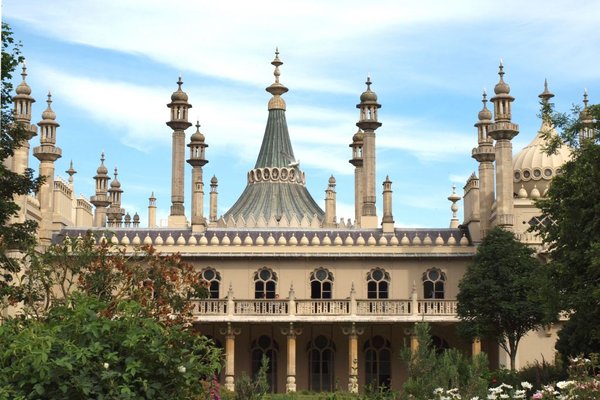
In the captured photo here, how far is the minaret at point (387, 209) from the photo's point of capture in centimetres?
5097

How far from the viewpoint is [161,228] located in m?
51.6

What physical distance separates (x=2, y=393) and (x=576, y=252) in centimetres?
1848

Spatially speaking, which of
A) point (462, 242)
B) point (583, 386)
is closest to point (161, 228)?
point (462, 242)

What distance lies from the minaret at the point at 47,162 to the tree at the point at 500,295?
18.1m

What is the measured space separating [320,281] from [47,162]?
43.0ft

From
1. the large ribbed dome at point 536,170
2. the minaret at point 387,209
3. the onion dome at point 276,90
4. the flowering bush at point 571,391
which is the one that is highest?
the onion dome at point 276,90

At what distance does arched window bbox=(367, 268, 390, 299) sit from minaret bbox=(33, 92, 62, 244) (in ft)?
45.7

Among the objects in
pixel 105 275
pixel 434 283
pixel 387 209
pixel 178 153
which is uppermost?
pixel 178 153

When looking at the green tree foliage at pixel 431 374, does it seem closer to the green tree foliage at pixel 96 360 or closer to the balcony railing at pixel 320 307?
the green tree foliage at pixel 96 360

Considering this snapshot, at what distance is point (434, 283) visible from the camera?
50.3 metres

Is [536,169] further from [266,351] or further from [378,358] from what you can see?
[266,351]

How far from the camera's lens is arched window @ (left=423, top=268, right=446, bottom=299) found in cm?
5025

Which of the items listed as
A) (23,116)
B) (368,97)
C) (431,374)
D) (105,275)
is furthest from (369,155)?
(431,374)

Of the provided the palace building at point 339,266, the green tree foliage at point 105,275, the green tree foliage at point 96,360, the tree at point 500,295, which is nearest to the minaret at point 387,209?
the palace building at point 339,266
